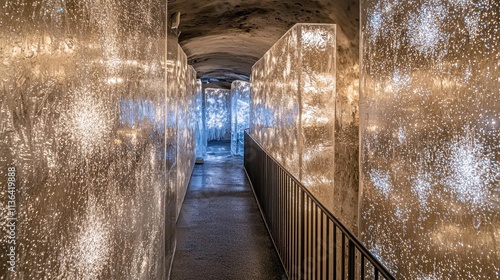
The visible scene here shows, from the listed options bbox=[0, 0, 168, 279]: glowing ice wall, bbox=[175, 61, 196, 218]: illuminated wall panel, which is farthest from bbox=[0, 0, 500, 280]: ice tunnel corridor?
bbox=[175, 61, 196, 218]: illuminated wall panel

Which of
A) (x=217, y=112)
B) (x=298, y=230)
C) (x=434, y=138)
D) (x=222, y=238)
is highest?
(x=217, y=112)

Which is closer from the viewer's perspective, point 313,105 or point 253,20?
point 313,105

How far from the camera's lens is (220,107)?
20.0m

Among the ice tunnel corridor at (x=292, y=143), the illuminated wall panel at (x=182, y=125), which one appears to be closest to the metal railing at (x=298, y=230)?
the ice tunnel corridor at (x=292, y=143)

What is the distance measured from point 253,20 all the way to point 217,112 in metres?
14.4

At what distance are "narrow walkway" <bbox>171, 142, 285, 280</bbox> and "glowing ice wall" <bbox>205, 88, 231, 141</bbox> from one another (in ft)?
36.9

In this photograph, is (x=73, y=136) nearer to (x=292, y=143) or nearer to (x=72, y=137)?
(x=72, y=137)

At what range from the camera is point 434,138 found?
2.05m

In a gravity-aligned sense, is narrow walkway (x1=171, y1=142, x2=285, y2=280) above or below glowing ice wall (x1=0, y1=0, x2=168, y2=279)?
Answer: below

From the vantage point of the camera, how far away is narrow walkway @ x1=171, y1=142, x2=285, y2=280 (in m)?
4.09

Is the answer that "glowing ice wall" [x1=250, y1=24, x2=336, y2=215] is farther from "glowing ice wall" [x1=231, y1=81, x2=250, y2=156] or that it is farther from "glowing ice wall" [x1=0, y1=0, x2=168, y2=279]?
"glowing ice wall" [x1=231, y1=81, x2=250, y2=156]

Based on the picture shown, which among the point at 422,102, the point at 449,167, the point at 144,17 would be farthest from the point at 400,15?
the point at 144,17

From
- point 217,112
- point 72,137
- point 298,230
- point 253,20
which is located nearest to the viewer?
point 72,137

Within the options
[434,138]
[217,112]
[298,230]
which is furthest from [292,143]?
[217,112]
